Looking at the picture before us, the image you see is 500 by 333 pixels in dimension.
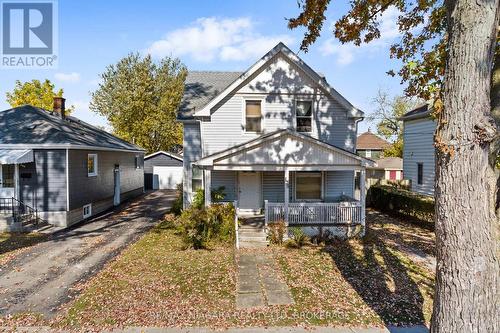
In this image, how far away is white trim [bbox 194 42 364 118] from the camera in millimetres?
14516

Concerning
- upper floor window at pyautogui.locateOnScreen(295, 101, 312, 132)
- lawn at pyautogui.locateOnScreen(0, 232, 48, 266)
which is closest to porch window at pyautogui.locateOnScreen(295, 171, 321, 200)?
upper floor window at pyautogui.locateOnScreen(295, 101, 312, 132)

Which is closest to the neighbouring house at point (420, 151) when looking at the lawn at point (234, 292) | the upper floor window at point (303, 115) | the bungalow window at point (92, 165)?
the upper floor window at point (303, 115)

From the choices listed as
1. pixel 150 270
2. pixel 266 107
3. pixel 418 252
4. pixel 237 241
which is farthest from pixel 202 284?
pixel 266 107

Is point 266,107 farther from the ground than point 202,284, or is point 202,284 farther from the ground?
point 266,107

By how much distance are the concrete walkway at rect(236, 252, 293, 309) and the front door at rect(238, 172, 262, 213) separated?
4445mm

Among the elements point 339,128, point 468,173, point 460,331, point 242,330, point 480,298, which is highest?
point 339,128

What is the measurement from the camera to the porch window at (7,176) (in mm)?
14695

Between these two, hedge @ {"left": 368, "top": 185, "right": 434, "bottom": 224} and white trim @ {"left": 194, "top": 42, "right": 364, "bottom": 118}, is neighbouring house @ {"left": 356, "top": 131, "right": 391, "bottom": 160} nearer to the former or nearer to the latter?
hedge @ {"left": 368, "top": 185, "right": 434, "bottom": 224}

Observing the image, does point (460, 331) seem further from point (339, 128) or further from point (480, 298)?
point (339, 128)

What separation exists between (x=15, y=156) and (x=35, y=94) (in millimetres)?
38183

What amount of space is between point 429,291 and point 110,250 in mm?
10557

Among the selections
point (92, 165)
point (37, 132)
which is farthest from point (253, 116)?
point (37, 132)

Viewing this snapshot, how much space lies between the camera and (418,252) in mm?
11344

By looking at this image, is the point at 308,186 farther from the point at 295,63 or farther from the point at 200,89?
the point at 200,89
